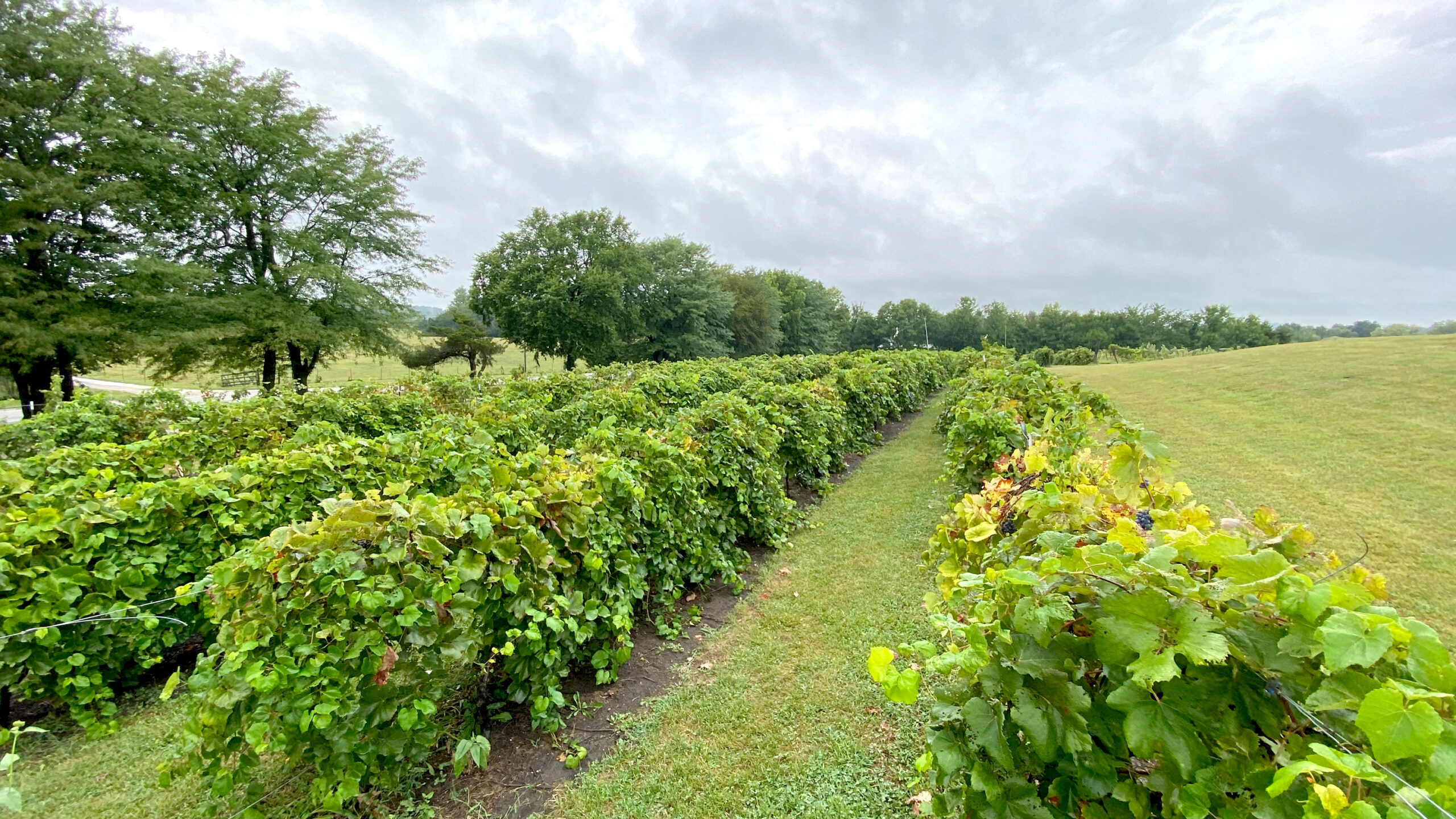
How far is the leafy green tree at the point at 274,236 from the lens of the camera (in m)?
17.0

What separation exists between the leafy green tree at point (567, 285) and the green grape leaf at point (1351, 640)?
3748 centimetres

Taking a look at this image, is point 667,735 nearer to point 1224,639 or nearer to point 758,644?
point 758,644

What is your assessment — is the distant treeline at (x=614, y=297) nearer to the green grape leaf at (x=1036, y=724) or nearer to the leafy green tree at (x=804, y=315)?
the leafy green tree at (x=804, y=315)

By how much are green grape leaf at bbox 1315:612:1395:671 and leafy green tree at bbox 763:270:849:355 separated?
55.3 m

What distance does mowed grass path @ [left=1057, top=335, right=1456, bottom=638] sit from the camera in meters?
4.99

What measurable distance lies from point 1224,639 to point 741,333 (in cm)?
4964

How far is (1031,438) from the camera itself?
15.1ft

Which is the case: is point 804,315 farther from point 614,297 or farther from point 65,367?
point 65,367

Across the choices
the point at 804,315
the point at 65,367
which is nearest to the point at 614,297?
the point at 65,367

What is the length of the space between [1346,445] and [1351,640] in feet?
35.3

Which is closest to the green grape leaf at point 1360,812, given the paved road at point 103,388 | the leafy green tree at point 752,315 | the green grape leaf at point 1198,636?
the green grape leaf at point 1198,636

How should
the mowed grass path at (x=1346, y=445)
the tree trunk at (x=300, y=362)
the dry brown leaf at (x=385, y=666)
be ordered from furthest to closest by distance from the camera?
1. the tree trunk at (x=300, y=362)
2. the mowed grass path at (x=1346, y=445)
3. the dry brown leaf at (x=385, y=666)

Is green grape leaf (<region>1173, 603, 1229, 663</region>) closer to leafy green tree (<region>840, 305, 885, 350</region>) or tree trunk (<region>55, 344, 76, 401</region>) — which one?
tree trunk (<region>55, 344, 76, 401</region>)

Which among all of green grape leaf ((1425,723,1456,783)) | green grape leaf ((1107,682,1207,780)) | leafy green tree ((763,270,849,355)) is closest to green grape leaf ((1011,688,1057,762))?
green grape leaf ((1107,682,1207,780))
